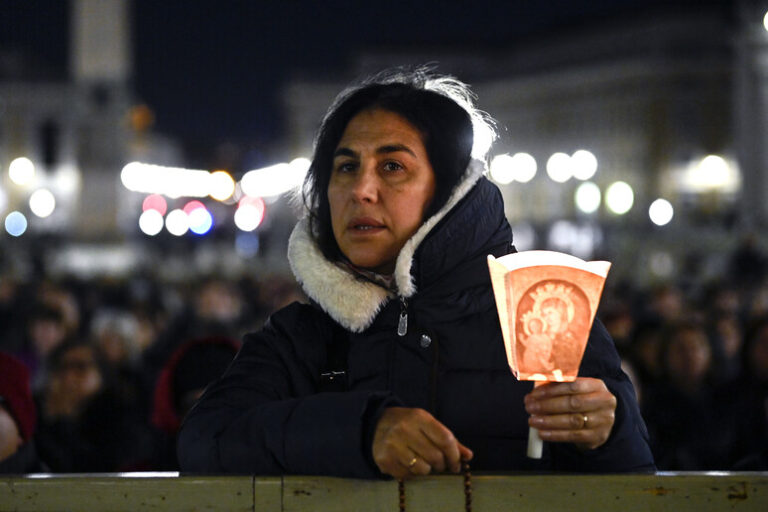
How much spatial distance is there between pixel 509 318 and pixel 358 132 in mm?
692

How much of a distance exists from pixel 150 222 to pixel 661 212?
25997 millimetres

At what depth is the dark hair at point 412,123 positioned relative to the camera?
7.49 ft

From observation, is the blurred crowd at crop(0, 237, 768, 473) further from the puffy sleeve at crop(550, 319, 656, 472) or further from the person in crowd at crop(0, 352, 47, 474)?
the puffy sleeve at crop(550, 319, 656, 472)

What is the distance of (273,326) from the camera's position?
2.23 meters

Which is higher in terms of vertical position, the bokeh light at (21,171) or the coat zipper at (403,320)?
the bokeh light at (21,171)

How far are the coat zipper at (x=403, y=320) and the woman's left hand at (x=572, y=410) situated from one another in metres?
0.36

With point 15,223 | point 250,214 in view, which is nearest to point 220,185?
point 250,214

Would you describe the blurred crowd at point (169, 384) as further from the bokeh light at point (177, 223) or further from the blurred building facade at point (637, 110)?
the bokeh light at point (177, 223)

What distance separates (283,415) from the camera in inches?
74.9

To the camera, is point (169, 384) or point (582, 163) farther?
point (582, 163)

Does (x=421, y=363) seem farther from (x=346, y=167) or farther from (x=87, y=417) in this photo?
(x=87, y=417)

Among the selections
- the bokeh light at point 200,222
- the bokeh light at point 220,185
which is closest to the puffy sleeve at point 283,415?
the bokeh light at point 200,222

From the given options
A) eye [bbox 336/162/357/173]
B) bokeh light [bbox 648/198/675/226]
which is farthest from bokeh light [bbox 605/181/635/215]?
eye [bbox 336/162/357/173]

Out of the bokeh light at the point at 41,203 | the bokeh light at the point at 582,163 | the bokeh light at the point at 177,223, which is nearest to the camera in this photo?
the bokeh light at the point at 582,163
